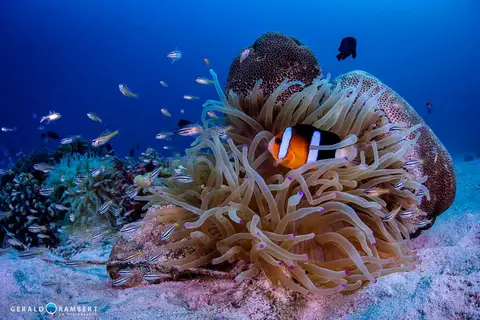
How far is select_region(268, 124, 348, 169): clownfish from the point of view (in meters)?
2.29

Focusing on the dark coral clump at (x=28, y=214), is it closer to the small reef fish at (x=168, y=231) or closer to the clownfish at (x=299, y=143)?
the small reef fish at (x=168, y=231)

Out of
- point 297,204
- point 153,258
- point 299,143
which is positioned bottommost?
point 153,258

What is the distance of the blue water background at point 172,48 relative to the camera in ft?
208

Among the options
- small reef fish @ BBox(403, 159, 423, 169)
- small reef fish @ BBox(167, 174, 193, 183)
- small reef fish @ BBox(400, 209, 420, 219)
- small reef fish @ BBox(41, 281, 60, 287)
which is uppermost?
small reef fish @ BBox(403, 159, 423, 169)

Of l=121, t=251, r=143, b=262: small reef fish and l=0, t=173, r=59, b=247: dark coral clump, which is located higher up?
l=121, t=251, r=143, b=262: small reef fish

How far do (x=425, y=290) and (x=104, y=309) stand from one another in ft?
7.59

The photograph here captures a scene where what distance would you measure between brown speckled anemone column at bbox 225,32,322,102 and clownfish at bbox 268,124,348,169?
4.98ft

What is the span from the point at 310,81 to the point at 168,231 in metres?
2.46

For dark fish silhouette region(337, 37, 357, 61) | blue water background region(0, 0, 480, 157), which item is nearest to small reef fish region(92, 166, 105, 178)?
dark fish silhouette region(337, 37, 357, 61)

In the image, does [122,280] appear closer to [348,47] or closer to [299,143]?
[299,143]

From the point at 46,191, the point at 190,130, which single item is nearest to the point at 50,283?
the point at 190,130

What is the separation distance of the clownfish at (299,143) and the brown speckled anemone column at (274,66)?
1517mm

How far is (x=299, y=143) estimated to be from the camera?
2.32m

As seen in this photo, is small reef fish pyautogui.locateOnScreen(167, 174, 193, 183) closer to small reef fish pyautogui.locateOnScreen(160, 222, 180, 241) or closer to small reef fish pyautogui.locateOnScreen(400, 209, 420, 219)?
small reef fish pyautogui.locateOnScreen(160, 222, 180, 241)
